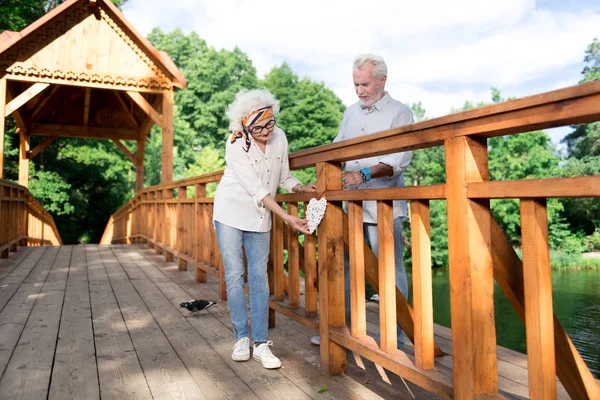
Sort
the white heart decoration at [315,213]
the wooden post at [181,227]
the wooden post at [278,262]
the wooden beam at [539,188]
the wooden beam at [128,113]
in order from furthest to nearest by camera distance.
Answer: the wooden beam at [128,113], the wooden post at [181,227], the wooden post at [278,262], the white heart decoration at [315,213], the wooden beam at [539,188]

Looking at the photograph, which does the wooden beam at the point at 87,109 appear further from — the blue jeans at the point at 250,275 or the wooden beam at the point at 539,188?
the wooden beam at the point at 539,188

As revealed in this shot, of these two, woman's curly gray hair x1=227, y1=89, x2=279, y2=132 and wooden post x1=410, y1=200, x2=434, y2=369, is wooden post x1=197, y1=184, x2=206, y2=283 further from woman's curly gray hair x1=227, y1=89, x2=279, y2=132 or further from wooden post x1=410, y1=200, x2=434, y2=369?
wooden post x1=410, y1=200, x2=434, y2=369

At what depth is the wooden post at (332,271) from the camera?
2471 mm

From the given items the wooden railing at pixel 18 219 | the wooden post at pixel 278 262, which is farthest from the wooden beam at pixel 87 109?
the wooden post at pixel 278 262

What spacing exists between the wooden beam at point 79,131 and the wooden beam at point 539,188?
45.4 ft

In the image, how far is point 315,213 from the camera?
97.3 inches

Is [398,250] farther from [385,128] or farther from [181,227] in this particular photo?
[181,227]

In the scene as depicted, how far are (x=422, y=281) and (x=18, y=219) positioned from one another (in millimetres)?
8528

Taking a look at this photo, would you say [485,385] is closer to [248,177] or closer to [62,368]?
[248,177]

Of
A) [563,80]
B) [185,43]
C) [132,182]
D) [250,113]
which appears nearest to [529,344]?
[250,113]

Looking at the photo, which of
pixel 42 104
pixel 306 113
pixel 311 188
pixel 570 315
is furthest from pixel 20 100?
pixel 306 113

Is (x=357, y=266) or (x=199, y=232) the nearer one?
(x=357, y=266)

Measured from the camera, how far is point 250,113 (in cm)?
263

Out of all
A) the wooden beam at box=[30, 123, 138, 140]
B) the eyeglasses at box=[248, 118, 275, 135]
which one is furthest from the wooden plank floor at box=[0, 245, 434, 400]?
the wooden beam at box=[30, 123, 138, 140]
